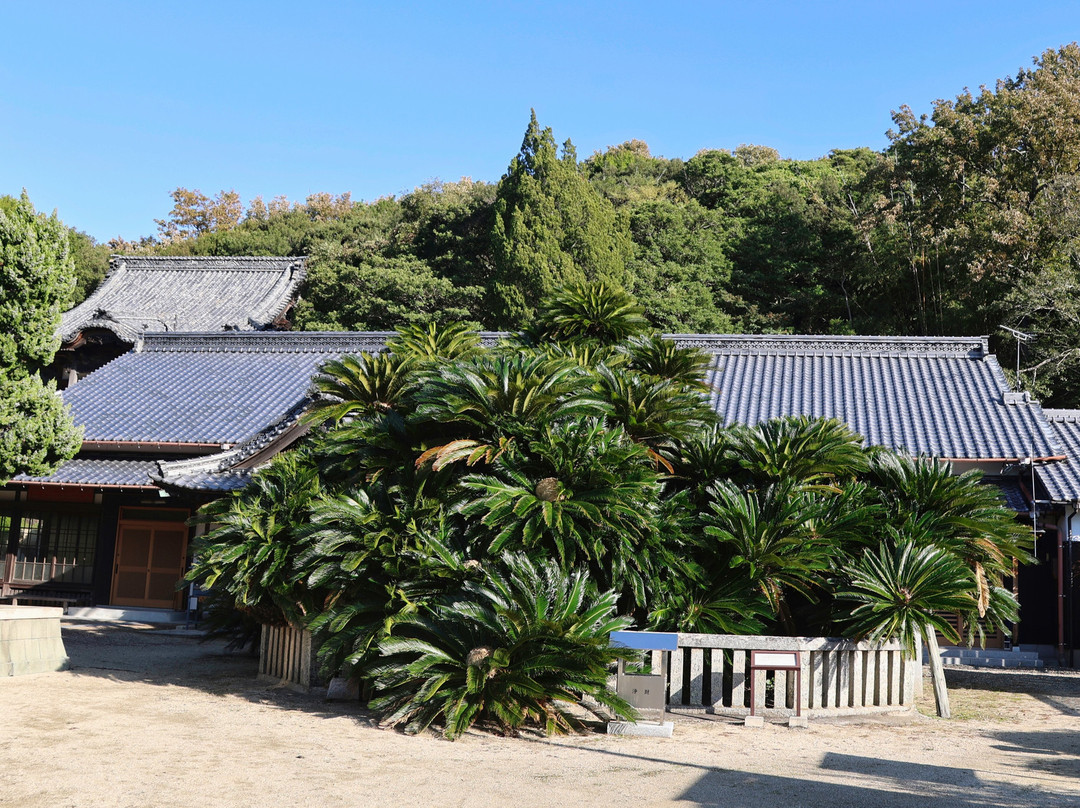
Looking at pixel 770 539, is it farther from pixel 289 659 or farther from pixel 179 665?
pixel 179 665

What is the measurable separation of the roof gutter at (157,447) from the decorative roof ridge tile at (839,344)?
33.6 feet

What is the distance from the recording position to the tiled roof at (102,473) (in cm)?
1830

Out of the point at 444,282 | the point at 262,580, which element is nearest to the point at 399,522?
the point at 262,580

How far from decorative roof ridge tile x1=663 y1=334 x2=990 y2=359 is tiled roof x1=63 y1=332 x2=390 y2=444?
26.8 ft

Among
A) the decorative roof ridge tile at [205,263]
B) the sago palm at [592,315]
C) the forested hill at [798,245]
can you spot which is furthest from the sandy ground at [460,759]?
the decorative roof ridge tile at [205,263]

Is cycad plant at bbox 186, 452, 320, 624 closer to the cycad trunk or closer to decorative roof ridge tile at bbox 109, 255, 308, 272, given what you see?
the cycad trunk

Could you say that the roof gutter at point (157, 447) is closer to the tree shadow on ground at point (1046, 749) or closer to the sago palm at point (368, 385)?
the sago palm at point (368, 385)

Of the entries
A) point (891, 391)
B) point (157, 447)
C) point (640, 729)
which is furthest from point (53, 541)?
point (891, 391)

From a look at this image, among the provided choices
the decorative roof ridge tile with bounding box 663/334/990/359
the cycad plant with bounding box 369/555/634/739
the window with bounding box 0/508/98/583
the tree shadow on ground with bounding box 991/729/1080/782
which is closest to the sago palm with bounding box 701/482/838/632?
the cycad plant with bounding box 369/555/634/739

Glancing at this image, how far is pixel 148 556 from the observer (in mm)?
19906

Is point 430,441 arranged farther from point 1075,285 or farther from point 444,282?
point 444,282

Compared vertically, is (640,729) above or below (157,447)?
below

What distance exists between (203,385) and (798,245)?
22.8m

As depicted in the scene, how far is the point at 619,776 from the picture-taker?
22.5 ft
